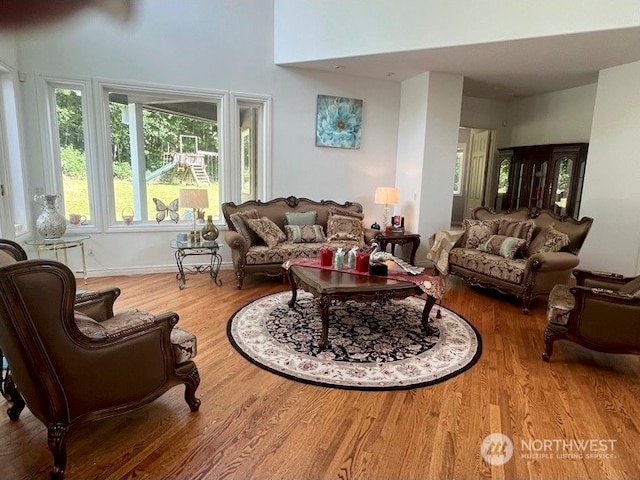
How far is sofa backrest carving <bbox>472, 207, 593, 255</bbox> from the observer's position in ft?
13.5

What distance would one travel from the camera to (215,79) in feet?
16.4

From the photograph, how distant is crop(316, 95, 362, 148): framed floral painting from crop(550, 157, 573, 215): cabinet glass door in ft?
10.5

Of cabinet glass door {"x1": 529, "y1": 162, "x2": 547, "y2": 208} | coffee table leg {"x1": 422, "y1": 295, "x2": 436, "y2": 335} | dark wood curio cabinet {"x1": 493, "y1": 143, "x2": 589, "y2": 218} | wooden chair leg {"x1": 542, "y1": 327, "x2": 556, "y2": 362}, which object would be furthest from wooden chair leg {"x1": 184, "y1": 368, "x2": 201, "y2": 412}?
cabinet glass door {"x1": 529, "y1": 162, "x2": 547, "y2": 208}

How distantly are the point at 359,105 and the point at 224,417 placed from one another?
16.0ft

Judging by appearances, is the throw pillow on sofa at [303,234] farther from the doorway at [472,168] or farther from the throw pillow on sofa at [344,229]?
the doorway at [472,168]

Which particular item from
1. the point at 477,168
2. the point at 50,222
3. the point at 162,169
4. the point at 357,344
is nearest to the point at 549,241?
Answer: the point at 357,344

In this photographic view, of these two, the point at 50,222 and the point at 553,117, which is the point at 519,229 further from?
the point at 50,222

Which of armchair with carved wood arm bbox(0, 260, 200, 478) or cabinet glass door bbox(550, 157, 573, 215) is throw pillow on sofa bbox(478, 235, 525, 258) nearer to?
cabinet glass door bbox(550, 157, 573, 215)

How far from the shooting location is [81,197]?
15.6 feet

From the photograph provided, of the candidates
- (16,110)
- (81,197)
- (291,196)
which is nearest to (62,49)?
(16,110)

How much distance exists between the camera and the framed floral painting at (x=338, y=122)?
5.58m

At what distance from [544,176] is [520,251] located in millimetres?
2368

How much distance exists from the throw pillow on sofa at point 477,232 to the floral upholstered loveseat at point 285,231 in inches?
47.2

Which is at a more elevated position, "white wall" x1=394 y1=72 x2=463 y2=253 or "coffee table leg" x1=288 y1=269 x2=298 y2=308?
"white wall" x1=394 y1=72 x2=463 y2=253
